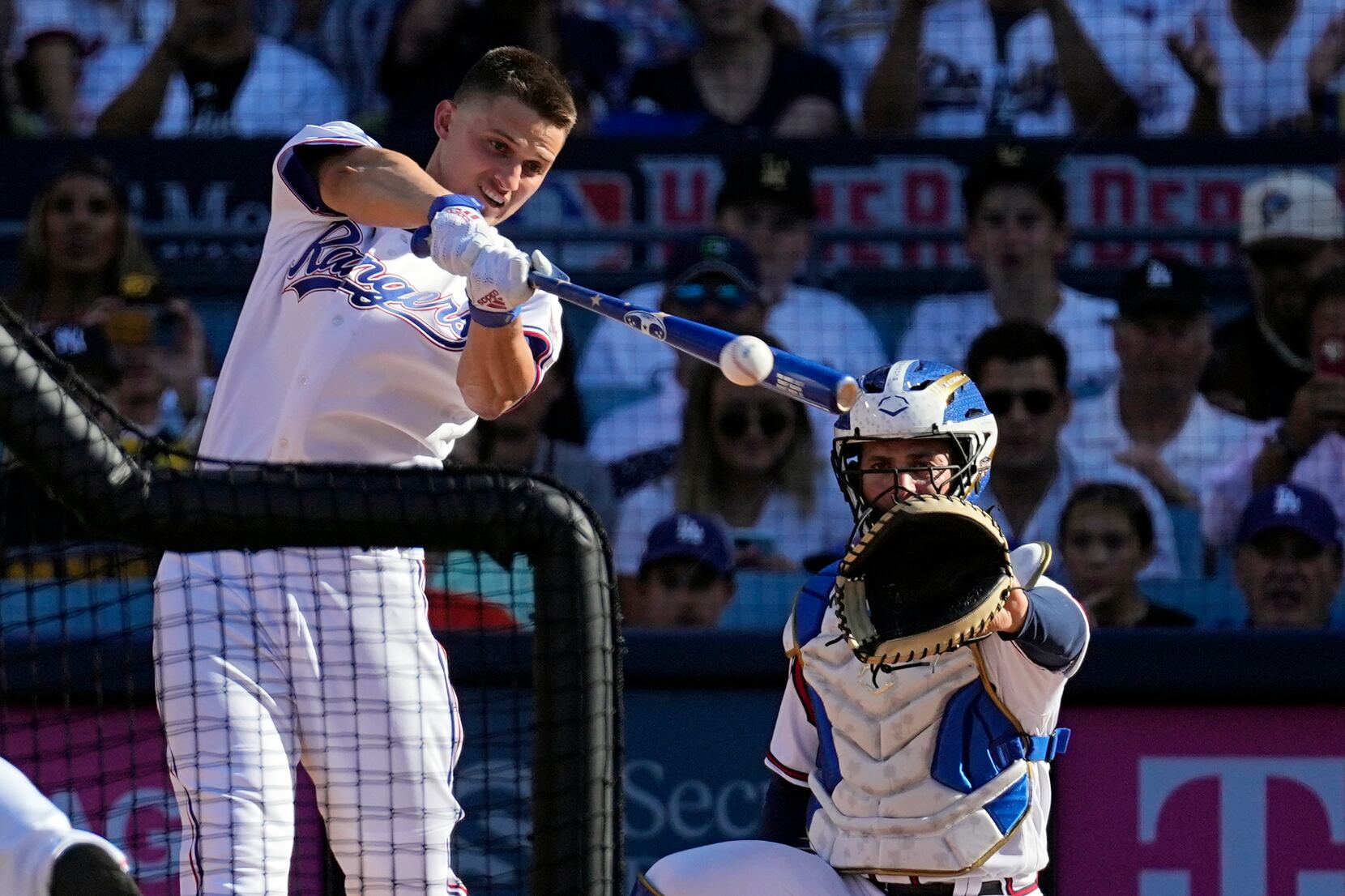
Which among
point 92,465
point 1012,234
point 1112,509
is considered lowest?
point 1112,509

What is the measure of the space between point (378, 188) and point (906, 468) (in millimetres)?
889

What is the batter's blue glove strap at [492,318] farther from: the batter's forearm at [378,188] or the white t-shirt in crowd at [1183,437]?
the white t-shirt in crowd at [1183,437]

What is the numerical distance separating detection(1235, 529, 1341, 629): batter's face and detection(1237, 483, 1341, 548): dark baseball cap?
2cm

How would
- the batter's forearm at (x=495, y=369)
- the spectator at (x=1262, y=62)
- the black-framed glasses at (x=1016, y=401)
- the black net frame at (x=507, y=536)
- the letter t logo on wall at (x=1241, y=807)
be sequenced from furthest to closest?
the spectator at (x=1262, y=62)
the black-framed glasses at (x=1016, y=401)
the letter t logo on wall at (x=1241, y=807)
the batter's forearm at (x=495, y=369)
the black net frame at (x=507, y=536)

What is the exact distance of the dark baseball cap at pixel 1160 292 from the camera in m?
5.74

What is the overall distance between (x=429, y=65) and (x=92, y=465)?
4.28m

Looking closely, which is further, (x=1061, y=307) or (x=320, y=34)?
(x=320, y=34)

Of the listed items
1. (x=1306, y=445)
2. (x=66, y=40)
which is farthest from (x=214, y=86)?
(x=1306, y=445)

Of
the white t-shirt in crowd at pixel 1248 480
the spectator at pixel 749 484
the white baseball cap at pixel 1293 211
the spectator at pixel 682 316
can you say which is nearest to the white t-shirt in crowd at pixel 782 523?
the spectator at pixel 749 484

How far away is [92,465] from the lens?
7.38 ft

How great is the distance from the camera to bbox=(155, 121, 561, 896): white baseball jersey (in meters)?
2.73

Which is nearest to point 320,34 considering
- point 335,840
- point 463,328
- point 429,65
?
point 429,65

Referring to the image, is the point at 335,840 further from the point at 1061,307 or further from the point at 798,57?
the point at 798,57

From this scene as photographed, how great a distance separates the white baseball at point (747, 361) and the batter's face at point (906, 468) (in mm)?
826
